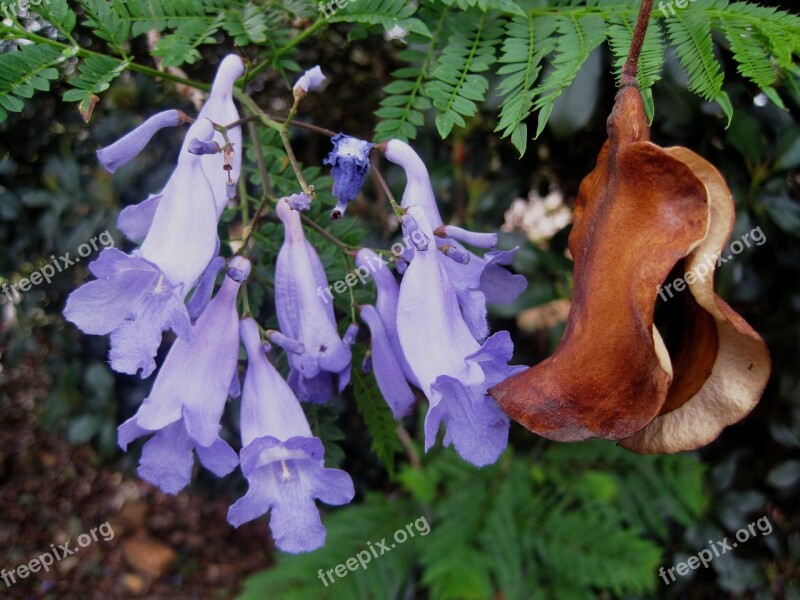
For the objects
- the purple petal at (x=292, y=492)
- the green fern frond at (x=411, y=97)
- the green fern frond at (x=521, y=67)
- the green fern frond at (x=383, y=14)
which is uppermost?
the green fern frond at (x=383, y=14)

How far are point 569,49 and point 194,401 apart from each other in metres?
0.70

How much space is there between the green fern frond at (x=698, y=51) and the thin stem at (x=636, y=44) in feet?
0.49

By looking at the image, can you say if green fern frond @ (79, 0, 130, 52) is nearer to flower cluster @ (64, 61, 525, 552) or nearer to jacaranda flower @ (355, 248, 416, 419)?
flower cluster @ (64, 61, 525, 552)

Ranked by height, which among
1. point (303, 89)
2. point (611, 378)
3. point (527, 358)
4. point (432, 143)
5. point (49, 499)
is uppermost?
point (303, 89)

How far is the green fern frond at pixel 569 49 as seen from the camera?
778mm

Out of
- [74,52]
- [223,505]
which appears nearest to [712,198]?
[74,52]

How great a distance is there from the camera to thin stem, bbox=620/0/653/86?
68 cm

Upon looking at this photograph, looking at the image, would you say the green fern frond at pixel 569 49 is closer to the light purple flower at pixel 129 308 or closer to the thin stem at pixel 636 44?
the thin stem at pixel 636 44

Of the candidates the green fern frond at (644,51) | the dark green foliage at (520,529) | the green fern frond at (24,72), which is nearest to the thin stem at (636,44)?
the green fern frond at (644,51)

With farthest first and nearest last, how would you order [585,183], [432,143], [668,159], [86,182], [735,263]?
[432,143]
[86,182]
[735,263]
[585,183]
[668,159]

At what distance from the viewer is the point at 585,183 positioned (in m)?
0.80

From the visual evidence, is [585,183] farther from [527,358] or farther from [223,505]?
[223,505]

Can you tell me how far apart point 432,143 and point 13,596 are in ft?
7.38

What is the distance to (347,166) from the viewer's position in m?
0.83
